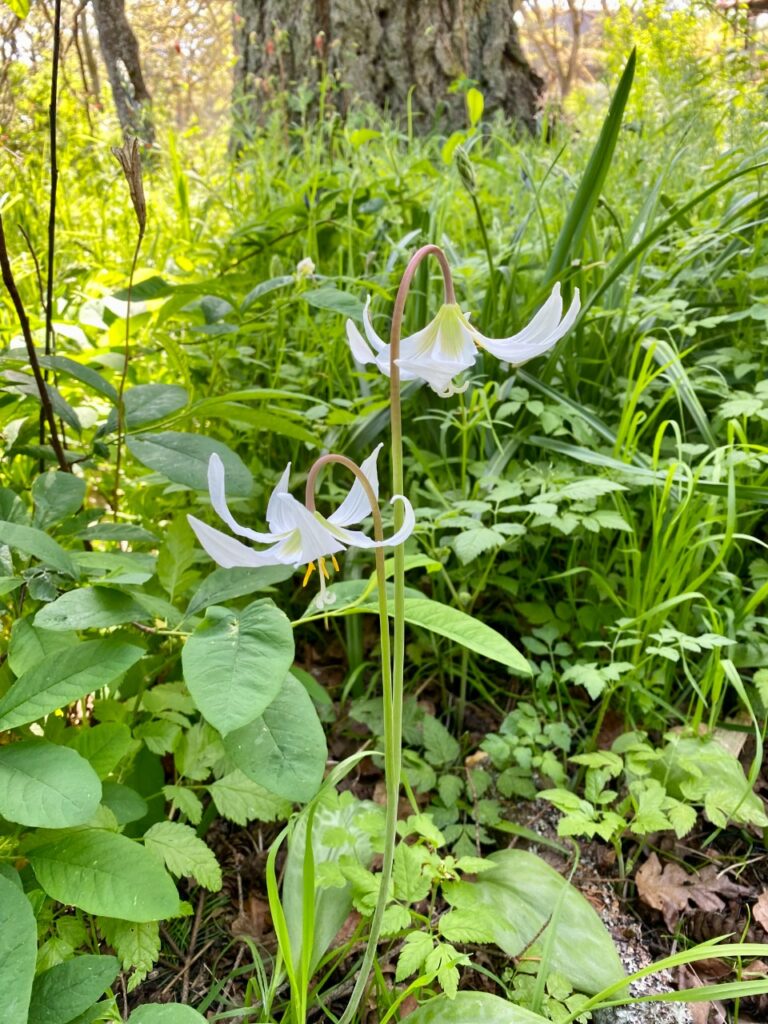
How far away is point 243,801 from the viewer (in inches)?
42.1

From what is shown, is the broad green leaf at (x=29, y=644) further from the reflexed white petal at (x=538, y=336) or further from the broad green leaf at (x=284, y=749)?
the reflexed white petal at (x=538, y=336)

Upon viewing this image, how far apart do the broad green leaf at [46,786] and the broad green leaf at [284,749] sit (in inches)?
5.7

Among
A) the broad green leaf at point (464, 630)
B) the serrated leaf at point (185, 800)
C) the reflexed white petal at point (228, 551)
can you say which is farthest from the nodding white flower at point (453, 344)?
the serrated leaf at point (185, 800)

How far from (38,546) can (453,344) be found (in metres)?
0.55

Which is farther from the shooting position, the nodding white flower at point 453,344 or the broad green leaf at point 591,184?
the broad green leaf at point 591,184

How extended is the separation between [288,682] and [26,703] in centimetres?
29

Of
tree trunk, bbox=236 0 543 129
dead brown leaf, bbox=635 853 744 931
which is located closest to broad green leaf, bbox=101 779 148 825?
dead brown leaf, bbox=635 853 744 931

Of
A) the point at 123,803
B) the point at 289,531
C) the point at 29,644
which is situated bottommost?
the point at 123,803

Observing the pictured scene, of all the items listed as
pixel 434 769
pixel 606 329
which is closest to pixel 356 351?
pixel 434 769

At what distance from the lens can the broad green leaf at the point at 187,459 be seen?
115 centimetres

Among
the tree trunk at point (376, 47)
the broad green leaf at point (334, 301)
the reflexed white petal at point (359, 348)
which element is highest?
the tree trunk at point (376, 47)

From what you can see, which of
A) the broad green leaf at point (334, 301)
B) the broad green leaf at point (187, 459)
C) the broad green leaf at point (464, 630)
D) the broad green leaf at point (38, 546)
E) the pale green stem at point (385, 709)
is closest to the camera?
the pale green stem at point (385, 709)

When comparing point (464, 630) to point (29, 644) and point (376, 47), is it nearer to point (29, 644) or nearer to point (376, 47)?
point (29, 644)

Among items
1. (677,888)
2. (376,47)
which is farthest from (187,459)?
(376,47)
